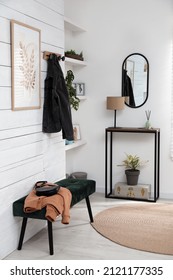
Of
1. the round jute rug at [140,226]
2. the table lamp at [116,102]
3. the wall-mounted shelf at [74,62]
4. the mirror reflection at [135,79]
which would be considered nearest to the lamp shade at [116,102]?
the table lamp at [116,102]

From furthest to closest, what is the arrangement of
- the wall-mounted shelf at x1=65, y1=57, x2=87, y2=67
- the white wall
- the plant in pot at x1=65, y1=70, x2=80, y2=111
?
the white wall → the plant in pot at x1=65, y1=70, x2=80, y2=111 → the wall-mounted shelf at x1=65, y1=57, x2=87, y2=67

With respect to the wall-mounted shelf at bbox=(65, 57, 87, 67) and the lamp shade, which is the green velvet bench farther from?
the wall-mounted shelf at bbox=(65, 57, 87, 67)

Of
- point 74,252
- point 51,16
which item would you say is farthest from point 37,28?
point 74,252

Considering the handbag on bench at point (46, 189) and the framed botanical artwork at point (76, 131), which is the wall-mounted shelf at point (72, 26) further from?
the handbag on bench at point (46, 189)

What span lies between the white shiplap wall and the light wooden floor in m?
0.13

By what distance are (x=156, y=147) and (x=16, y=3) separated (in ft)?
8.71

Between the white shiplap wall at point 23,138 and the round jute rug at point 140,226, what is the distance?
2.27 ft

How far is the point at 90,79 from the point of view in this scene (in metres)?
5.55

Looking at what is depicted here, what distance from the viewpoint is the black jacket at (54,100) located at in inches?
157

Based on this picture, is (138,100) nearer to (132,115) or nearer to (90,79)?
(132,115)

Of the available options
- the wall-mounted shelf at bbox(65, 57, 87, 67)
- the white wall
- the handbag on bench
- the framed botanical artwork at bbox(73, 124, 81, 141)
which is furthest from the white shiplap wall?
the white wall

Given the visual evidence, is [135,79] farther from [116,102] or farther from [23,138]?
[23,138]

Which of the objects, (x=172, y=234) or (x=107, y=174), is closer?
(x=172, y=234)

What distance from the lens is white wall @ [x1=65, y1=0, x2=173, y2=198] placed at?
17.0 ft
